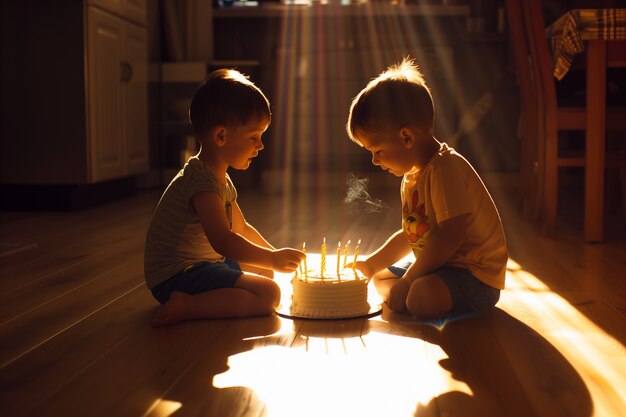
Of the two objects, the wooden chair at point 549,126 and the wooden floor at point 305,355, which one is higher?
the wooden chair at point 549,126

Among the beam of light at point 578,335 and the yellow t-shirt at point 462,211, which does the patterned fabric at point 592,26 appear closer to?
the beam of light at point 578,335

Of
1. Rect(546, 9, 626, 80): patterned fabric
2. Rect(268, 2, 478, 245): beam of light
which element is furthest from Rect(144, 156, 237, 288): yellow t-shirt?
→ Rect(268, 2, 478, 245): beam of light

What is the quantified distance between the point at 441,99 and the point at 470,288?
3187 millimetres

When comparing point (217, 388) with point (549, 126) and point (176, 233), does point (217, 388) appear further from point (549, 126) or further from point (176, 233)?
point (549, 126)

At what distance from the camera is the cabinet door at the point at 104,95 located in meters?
3.57

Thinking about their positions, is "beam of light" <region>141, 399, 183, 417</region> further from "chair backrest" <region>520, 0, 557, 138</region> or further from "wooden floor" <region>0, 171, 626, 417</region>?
"chair backrest" <region>520, 0, 557, 138</region>

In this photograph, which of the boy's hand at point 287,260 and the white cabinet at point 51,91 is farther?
the white cabinet at point 51,91

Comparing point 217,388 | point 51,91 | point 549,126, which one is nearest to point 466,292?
point 217,388

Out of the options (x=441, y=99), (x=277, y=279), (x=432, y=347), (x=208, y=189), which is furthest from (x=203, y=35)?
(x=432, y=347)

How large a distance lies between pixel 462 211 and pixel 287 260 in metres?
0.35

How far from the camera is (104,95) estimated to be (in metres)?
3.73

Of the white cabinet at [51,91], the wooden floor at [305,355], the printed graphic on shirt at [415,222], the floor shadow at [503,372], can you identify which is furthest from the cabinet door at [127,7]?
the floor shadow at [503,372]

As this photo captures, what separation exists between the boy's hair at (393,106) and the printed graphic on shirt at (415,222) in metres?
0.16

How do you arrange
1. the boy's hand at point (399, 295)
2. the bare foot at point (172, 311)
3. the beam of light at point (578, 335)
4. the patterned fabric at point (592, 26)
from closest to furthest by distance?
the beam of light at point (578, 335)
the bare foot at point (172, 311)
the boy's hand at point (399, 295)
the patterned fabric at point (592, 26)
